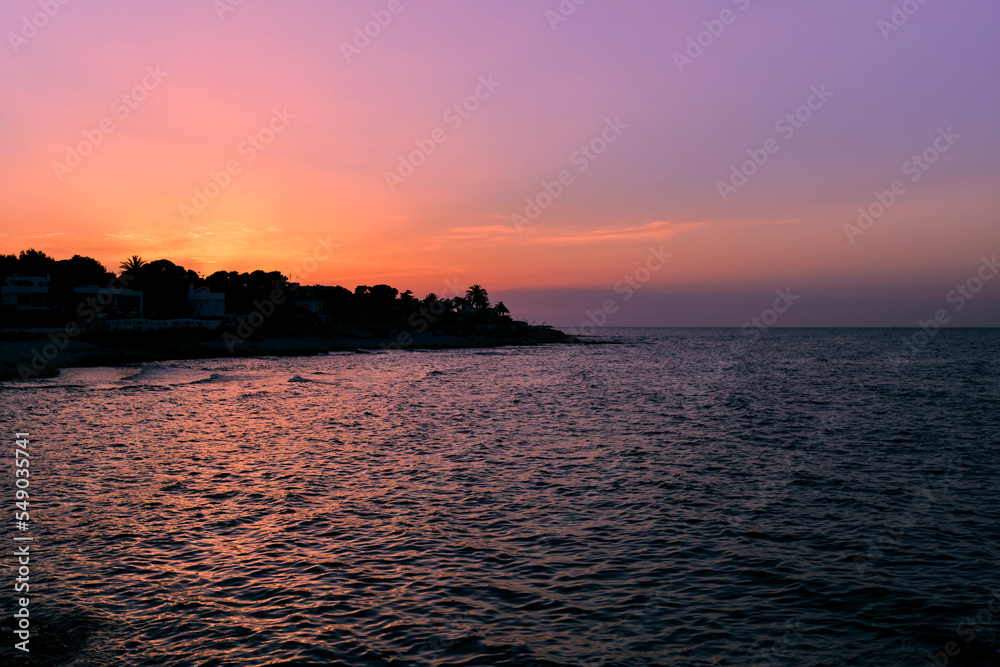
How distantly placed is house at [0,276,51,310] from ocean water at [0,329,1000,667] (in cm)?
8681

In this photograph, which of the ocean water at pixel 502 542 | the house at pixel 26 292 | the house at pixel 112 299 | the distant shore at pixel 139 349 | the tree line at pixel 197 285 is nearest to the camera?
the ocean water at pixel 502 542

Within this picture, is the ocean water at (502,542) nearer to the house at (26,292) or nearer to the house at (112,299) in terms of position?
the house at (112,299)

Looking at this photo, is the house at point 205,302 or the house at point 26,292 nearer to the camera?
the house at point 26,292

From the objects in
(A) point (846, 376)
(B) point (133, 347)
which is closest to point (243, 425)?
(B) point (133, 347)

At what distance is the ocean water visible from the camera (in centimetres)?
1045

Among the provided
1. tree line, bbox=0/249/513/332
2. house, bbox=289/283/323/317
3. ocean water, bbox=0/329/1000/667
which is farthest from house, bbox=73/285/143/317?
ocean water, bbox=0/329/1000/667

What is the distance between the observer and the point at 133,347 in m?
80.5

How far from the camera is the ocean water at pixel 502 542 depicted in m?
10.5

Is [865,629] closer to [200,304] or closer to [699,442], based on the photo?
[699,442]

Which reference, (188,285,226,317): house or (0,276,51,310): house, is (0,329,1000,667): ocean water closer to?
(0,276,51,310): house

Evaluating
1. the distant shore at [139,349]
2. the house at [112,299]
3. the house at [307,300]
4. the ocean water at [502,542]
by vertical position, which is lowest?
the ocean water at [502,542]

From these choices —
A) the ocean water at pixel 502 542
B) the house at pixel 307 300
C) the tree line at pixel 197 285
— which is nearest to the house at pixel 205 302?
the tree line at pixel 197 285

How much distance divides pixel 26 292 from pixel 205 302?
105ft

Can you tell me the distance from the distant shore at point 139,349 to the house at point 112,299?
21215 mm
